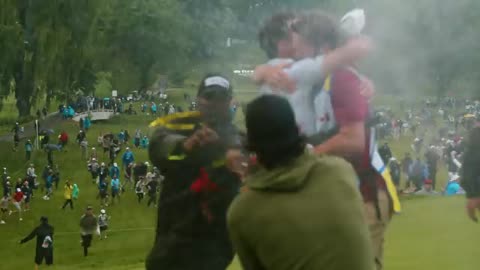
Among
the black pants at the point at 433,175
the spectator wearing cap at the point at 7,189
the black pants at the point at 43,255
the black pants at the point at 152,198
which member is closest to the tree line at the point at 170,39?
the black pants at the point at 152,198

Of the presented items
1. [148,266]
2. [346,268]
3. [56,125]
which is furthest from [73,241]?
[346,268]

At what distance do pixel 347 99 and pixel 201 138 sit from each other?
83cm

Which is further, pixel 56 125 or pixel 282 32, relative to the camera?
pixel 56 125

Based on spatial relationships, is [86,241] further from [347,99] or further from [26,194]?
[347,99]

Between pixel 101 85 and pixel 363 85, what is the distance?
51370 mm

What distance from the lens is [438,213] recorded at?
17.0m

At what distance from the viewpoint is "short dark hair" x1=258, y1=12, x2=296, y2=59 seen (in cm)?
439

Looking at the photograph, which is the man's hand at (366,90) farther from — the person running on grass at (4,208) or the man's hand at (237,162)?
the person running on grass at (4,208)

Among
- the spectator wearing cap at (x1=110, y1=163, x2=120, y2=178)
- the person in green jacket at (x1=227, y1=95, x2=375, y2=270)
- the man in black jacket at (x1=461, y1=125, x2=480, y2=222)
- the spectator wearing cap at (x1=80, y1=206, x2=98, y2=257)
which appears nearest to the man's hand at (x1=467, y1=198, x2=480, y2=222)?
the man in black jacket at (x1=461, y1=125, x2=480, y2=222)

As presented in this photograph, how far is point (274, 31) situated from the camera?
4.43 meters

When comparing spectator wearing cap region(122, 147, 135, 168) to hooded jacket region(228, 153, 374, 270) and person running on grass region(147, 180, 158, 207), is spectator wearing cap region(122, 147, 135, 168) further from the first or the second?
hooded jacket region(228, 153, 374, 270)

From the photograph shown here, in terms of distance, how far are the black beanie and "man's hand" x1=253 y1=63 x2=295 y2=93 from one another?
0.94 metres

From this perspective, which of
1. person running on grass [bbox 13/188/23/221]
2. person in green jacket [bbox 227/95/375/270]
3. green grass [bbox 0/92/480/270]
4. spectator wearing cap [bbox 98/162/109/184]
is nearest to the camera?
person in green jacket [bbox 227/95/375/270]

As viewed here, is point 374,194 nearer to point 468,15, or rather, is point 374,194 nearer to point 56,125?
point 468,15
